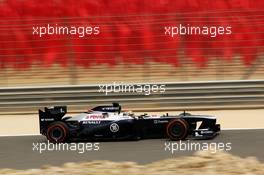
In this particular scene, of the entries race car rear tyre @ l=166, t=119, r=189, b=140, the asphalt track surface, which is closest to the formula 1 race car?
race car rear tyre @ l=166, t=119, r=189, b=140

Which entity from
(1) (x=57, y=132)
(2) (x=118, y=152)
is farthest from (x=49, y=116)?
(2) (x=118, y=152)

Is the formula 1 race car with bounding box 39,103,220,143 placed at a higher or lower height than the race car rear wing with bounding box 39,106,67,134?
lower

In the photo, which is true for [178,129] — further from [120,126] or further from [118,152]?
[118,152]

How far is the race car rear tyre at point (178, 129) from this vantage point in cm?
1199

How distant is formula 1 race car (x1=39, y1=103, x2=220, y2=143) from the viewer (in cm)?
1209

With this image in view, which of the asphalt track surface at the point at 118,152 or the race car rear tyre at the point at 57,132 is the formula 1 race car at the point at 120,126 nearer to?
the race car rear tyre at the point at 57,132

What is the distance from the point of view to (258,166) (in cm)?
808

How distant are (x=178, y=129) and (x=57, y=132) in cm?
214

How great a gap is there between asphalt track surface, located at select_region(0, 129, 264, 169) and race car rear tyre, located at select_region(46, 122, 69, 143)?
0.39m

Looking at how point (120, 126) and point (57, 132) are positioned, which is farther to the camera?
point (57, 132)

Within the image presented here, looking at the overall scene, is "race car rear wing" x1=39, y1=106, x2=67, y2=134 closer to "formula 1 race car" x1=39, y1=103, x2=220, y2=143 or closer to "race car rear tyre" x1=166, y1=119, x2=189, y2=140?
"formula 1 race car" x1=39, y1=103, x2=220, y2=143

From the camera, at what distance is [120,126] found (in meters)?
12.3

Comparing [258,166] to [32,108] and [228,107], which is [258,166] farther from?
[32,108]

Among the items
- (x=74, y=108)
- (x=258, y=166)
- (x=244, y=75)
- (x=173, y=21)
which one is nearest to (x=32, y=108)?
(x=74, y=108)
